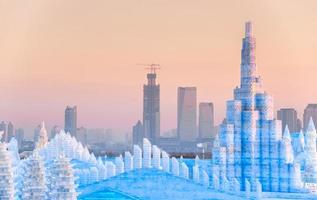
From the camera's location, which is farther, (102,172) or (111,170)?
(111,170)

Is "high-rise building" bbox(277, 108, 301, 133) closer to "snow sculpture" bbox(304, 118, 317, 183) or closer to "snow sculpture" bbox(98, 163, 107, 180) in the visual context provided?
"snow sculpture" bbox(304, 118, 317, 183)

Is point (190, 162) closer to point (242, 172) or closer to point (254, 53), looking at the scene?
point (242, 172)

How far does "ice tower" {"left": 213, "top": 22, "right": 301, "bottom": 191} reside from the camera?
20.3 m

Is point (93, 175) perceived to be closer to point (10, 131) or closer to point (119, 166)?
point (119, 166)

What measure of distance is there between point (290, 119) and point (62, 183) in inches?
450

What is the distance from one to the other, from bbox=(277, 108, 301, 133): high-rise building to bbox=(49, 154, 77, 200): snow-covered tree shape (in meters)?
10.2

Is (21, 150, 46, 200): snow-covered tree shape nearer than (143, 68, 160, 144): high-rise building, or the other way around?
(21, 150, 46, 200): snow-covered tree shape

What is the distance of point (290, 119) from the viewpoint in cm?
2253

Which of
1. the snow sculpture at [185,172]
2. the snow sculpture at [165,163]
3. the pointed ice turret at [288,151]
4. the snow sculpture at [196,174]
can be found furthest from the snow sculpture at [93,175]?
the pointed ice turret at [288,151]

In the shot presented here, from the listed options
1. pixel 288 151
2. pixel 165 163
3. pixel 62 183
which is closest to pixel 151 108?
pixel 165 163

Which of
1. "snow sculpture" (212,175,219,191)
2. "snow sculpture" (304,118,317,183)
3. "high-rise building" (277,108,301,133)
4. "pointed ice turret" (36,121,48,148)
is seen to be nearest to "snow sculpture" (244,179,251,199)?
"snow sculpture" (212,175,219,191)

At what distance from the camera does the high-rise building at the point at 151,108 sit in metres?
22.3

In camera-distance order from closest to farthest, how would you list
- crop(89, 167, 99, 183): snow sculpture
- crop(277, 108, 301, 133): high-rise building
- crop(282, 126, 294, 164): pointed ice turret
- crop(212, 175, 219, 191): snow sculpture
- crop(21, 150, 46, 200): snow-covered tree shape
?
crop(21, 150, 46, 200): snow-covered tree shape, crop(89, 167, 99, 183): snow sculpture, crop(212, 175, 219, 191): snow sculpture, crop(282, 126, 294, 164): pointed ice turret, crop(277, 108, 301, 133): high-rise building

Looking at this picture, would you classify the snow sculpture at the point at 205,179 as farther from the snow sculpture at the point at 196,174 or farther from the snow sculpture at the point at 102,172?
the snow sculpture at the point at 102,172
